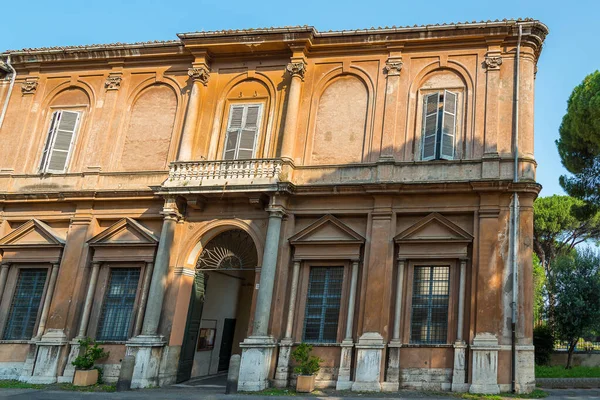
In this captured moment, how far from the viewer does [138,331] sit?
51.9ft

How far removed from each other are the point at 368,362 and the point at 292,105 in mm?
7573

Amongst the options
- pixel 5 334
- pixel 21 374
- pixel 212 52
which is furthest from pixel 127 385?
pixel 212 52

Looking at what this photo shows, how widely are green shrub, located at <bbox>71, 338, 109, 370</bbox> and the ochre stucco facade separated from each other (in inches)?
17.5

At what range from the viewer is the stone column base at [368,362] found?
44.9 feet

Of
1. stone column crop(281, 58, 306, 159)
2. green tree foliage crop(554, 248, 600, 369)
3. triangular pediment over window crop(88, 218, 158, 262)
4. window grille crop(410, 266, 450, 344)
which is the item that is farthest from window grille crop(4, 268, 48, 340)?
green tree foliage crop(554, 248, 600, 369)

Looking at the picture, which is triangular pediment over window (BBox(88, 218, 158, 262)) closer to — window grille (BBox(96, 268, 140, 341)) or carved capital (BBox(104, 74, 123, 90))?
window grille (BBox(96, 268, 140, 341))

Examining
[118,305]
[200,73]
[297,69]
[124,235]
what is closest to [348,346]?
[118,305]

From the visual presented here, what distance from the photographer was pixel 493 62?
15891 millimetres

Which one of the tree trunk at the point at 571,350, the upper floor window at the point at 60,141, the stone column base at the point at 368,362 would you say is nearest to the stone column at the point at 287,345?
the stone column base at the point at 368,362

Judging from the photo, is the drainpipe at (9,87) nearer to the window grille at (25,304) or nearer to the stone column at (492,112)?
the window grille at (25,304)

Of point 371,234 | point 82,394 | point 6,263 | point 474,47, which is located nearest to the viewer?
point 82,394

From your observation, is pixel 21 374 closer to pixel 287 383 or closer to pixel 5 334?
pixel 5 334

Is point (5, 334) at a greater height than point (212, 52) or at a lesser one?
lesser

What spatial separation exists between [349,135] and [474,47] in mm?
4345
